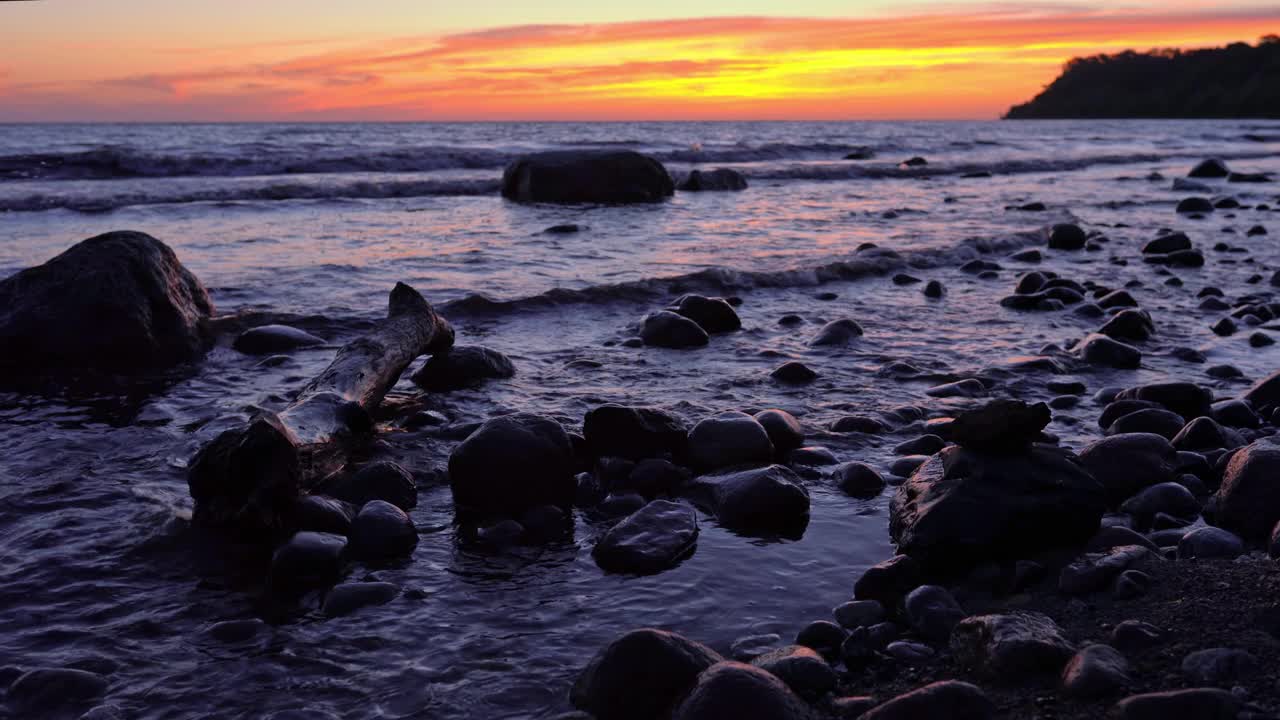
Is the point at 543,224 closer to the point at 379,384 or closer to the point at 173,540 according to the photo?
the point at 379,384

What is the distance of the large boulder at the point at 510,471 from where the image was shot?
11.6ft

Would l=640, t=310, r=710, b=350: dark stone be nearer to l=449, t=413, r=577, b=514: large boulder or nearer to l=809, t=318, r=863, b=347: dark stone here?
l=809, t=318, r=863, b=347: dark stone

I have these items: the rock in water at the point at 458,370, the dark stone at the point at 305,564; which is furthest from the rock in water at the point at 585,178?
the dark stone at the point at 305,564

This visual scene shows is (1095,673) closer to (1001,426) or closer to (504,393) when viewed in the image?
(1001,426)

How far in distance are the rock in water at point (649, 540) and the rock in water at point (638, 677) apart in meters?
0.73

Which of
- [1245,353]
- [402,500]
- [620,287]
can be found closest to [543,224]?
[620,287]

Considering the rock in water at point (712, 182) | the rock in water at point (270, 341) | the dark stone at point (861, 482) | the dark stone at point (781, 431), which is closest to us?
the dark stone at point (861, 482)

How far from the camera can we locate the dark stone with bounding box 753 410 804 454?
13.5ft

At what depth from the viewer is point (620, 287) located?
780 cm

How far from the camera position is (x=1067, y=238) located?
10.8 metres

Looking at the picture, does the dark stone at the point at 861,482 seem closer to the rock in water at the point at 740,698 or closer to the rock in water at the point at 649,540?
the rock in water at the point at 649,540

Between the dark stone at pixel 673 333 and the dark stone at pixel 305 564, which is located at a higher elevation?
the dark stone at pixel 673 333

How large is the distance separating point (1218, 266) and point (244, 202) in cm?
1328

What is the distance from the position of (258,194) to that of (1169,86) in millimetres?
113034
